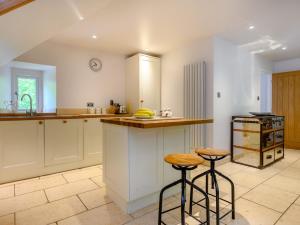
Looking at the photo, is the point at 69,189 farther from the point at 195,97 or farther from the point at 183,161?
the point at 195,97

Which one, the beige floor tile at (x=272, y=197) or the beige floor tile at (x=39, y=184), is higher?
the beige floor tile at (x=272, y=197)

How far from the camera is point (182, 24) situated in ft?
9.43

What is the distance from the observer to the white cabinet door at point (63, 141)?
2943 millimetres

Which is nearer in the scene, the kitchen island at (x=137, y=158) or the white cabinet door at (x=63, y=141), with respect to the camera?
the kitchen island at (x=137, y=158)

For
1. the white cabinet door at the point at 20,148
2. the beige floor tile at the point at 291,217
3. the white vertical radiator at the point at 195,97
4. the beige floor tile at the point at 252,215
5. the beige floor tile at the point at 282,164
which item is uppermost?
the white vertical radiator at the point at 195,97

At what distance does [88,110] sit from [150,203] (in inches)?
102

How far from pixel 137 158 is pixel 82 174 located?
1583mm

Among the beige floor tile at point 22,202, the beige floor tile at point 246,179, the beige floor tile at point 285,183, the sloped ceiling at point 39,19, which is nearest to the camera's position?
the sloped ceiling at point 39,19

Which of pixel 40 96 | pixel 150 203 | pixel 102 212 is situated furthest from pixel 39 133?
pixel 150 203

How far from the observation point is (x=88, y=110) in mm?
3957

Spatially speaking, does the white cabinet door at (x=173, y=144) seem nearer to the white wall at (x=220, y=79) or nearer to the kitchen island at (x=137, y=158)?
the kitchen island at (x=137, y=158)

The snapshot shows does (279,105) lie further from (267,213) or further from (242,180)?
(267,213)

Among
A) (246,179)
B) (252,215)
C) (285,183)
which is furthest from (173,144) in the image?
(285,183)

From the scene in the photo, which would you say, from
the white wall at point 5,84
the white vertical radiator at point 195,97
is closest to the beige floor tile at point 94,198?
the white vertical radiator at point 195,97
